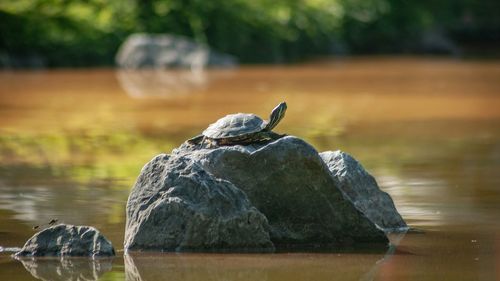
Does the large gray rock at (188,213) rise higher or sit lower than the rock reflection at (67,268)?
higher

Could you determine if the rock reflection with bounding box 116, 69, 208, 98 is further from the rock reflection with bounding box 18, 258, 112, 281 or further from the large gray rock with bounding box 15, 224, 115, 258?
the rock reflection with bounding box 18, 258, 112, 281

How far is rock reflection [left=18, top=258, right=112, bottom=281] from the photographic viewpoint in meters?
7.00

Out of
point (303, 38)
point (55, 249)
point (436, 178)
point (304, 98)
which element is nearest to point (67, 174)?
point (436, 178)

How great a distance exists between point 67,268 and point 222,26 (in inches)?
1152

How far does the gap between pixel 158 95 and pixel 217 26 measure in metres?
13.8

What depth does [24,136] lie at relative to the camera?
15.5 metres

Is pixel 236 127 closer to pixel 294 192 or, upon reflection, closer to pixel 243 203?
pixel 294 192

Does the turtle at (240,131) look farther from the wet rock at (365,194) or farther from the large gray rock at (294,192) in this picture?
the wet rock at (365,194)

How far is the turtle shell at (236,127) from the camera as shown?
832 cm

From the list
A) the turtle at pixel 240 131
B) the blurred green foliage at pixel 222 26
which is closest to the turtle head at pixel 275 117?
the turtle at pixel 240 131

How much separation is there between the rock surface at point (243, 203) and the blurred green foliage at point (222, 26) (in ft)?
80.5

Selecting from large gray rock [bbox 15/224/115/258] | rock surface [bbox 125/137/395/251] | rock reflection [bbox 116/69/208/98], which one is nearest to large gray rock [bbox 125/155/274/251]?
rock surface [bbox 125/137/395/251]

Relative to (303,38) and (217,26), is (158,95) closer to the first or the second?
(217,26)

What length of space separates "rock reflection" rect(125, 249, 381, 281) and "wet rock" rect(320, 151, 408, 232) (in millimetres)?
929
